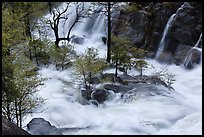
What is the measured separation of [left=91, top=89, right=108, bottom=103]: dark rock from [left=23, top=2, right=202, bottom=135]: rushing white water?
225mm

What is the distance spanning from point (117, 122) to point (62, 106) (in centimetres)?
240

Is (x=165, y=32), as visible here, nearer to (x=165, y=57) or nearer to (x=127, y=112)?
(x=165, y=57)

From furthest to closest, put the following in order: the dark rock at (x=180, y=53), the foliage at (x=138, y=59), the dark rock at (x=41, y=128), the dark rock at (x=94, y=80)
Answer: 1. the dark rock at (x=180, y=53)
2. the foliage at (x=138, y=59)
3. the dark rock at (x=94, y=80)
4. the dark rock at (x=41, y=128)

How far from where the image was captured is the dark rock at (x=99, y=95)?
1306 centimetres

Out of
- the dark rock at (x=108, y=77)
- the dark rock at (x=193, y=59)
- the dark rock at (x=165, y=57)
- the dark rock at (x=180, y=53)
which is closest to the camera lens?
the dark rock at (x=108, y=77)

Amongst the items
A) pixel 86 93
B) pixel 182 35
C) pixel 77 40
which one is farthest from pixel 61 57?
pixel 182 35

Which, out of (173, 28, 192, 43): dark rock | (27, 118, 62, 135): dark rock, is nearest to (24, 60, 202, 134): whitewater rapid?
(27, 118, 62, 135): dark rock

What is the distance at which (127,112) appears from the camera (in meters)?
12.3

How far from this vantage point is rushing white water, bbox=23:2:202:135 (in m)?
11.1

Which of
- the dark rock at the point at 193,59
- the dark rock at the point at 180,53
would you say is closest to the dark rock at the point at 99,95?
the dark rock at the point at 193,59

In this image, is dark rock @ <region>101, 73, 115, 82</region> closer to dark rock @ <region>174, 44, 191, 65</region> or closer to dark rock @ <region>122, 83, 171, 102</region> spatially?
dark rock @ <region>122, 83, 171, 102</region>

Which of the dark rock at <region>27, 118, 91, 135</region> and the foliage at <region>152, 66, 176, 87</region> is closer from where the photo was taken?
the dark rock at <region>27, 118, 91, 135</region>

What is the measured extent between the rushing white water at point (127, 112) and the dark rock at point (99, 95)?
225 mm

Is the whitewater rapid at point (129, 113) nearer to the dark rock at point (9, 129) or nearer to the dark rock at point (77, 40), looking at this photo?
the dark rock at point (9, 129)
